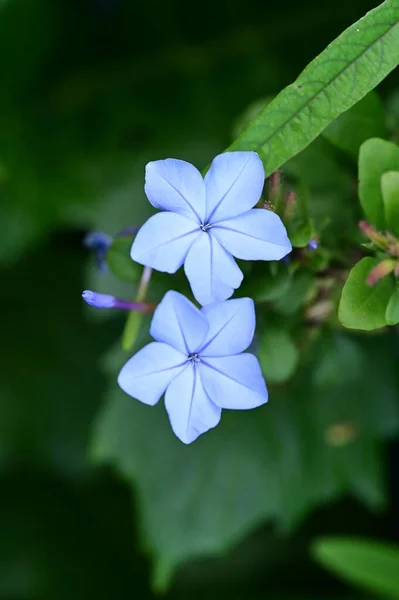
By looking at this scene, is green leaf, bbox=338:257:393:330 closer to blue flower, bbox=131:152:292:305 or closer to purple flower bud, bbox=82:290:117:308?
blue flower, bbox=131:152:292:305

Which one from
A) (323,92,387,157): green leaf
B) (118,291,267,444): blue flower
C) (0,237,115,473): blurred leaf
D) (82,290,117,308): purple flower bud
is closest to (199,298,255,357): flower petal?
(118,291,267,444): blue flower

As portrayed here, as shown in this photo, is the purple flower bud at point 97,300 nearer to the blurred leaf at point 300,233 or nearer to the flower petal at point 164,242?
the flower petal at point 164,242

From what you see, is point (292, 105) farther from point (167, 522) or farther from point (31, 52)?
point (31, 52)

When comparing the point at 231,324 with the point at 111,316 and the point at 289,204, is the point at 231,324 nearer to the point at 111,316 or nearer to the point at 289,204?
the point at 289,204

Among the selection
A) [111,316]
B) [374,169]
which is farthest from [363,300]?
[111,316]

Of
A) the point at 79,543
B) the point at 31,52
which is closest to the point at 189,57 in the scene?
the point at 31,52

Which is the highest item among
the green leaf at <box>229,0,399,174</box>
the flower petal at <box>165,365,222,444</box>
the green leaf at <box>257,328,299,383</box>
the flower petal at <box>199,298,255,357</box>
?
the green leaf at <box>229,0,399,174</box>
